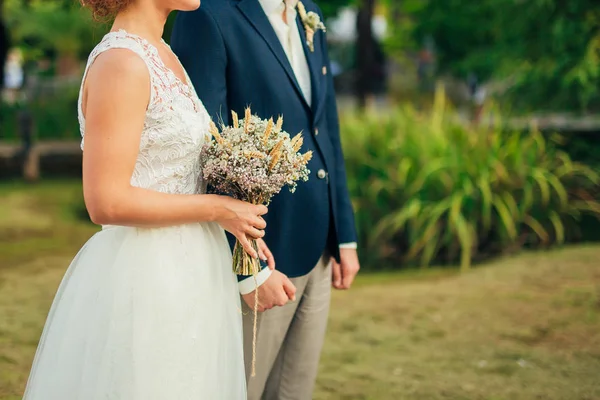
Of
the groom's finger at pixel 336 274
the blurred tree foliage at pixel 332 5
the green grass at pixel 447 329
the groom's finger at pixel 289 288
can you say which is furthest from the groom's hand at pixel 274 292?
the blurred tree foliage at pixel 332 5

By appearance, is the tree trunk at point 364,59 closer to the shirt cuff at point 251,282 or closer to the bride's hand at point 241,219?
the shirt cuff at point 251,282

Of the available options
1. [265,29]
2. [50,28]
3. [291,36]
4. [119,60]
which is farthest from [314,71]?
[50,28]

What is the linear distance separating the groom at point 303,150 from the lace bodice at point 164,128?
0.83 feet

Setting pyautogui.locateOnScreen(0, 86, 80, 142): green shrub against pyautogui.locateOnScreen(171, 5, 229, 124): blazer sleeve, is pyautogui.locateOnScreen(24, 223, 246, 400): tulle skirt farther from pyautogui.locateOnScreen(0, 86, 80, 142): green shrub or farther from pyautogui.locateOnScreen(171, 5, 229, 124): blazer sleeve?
pyautogui.locateOnScreen(0, 86, 80, 142): green shrub

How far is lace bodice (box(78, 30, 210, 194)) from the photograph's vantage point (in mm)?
2398

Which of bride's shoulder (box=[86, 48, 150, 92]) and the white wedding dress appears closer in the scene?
bride's shoulder (box=[86, 48, 150, 92])

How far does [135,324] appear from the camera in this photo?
7.91ft

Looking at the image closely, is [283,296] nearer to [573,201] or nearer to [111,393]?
[111,393]

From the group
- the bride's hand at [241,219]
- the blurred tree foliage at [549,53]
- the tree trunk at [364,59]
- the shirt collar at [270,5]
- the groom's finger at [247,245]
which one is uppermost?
the tree trunk at [364,59]

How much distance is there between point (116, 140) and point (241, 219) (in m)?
0.48

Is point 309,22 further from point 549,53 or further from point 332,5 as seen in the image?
point 332,5

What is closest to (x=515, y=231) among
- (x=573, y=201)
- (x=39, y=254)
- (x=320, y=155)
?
(x=573, y=201)

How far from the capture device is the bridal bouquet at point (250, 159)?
2.48 m

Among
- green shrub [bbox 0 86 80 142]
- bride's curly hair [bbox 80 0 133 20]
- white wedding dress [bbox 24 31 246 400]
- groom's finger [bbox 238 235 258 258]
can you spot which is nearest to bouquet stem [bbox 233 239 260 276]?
groom's finger [bbox 238 235 258 258]
